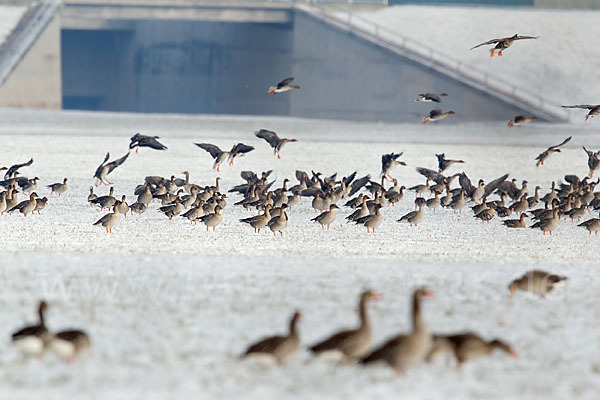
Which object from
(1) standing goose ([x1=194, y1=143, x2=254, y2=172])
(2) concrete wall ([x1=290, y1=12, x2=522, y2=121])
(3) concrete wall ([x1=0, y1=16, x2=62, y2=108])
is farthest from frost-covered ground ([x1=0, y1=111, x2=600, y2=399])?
(3) concrete wall ([x1=0, y1=16, x2=62, y2=108])

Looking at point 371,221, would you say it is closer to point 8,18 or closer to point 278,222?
point 278,222

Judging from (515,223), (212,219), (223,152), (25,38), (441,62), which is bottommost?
(212,219)

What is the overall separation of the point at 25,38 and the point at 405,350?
172 ft

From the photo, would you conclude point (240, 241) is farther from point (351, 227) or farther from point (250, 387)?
point (250, 387)

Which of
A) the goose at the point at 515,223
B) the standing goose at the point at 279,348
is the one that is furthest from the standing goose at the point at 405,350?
the goose at the point at 515,223

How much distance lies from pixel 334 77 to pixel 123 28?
13.8 m

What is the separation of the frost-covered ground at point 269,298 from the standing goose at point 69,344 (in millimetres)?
114

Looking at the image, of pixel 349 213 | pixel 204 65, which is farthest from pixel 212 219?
pixel 204 65

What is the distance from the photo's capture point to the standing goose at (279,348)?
9727mm

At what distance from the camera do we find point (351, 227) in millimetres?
20562

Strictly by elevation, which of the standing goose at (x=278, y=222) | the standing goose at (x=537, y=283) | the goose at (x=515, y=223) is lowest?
the standing goose at (x=537, y=283)

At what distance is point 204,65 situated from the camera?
6197cm

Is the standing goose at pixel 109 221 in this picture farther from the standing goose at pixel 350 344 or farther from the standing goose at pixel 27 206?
the standing goose at pixel 350 344

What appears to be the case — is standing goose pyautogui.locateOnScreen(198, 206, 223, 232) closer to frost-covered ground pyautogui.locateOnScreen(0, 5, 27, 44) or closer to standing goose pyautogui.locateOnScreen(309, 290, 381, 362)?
standing goose pyautogui.locateOnScreen(309, 290, 381, 362)
